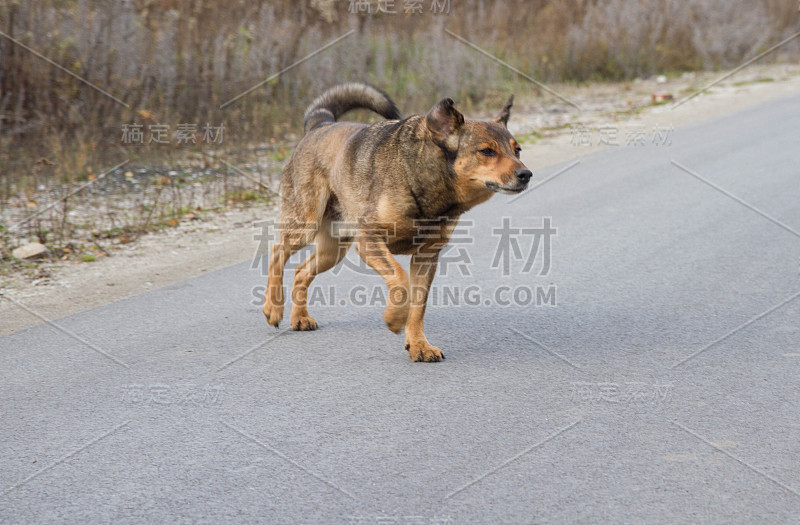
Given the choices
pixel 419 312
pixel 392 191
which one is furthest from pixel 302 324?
pixel 392 191

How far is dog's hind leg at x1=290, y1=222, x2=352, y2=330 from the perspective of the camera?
5883 mm

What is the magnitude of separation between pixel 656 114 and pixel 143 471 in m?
12.7

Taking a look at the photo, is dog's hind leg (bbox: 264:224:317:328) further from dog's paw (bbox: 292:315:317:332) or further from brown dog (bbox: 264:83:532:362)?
dog's paw (bbox: 292:315:317:332)

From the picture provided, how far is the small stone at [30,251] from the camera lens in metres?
7.58

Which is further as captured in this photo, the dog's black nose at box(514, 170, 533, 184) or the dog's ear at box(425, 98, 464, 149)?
the dog's ear at box(425, 98, 464, 149)

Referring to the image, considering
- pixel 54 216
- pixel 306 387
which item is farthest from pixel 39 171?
pixel 306 387

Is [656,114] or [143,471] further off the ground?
[656,114]

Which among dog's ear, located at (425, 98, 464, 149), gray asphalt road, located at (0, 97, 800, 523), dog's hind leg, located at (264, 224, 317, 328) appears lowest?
gray asphalt road, located at (0, 97, 800, 523)

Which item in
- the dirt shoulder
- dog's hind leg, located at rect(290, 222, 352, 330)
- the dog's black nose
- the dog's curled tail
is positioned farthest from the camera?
the dirt shoulder

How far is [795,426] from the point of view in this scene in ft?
13.7

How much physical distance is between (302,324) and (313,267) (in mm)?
388

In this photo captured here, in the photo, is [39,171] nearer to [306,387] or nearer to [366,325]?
[366,325]

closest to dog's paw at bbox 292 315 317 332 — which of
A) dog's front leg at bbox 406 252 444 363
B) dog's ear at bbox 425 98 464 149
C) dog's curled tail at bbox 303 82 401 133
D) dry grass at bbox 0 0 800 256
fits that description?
dog's front leg at bbox 406 252 444 363

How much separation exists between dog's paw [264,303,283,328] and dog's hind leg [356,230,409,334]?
0.92m
